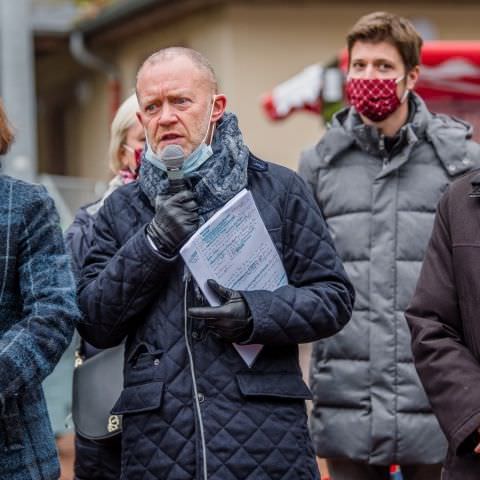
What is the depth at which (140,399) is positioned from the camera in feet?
11.5

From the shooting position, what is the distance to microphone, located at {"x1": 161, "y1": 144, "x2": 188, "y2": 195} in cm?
341

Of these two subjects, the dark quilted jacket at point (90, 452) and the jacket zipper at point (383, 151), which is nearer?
the dark quilted jacket at point (90, 452)

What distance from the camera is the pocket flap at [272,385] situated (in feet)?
11.3

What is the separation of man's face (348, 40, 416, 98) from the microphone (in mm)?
1430

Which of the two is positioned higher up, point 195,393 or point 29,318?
point 29,318

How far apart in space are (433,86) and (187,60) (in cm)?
576

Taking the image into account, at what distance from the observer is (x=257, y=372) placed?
3.49 m

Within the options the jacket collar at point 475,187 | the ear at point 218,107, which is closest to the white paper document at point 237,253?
the ear at point 218,107

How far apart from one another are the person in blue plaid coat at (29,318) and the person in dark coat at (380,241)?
4.83ft

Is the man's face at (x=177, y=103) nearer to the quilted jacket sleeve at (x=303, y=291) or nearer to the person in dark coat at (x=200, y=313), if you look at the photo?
the person in dark coat at (x=200, y=313)

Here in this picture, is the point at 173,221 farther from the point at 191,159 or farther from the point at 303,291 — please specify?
the point at 303,291

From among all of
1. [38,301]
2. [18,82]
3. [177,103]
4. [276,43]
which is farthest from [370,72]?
[276,43]

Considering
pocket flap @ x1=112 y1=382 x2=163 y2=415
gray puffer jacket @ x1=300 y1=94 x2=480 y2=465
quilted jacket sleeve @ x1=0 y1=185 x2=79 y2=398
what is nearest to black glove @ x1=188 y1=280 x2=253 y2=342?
pocket flap @ x1=112 y1=382 x2=163 y2=415

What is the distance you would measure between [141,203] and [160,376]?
1.75 feet
